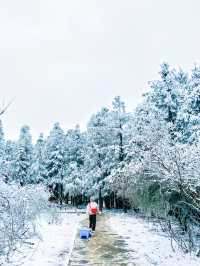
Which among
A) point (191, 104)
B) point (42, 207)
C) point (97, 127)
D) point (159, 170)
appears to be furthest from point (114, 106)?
point (159, 170)

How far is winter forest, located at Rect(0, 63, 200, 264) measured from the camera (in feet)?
46.2

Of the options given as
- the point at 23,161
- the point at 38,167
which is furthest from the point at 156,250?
→ the point at 38,167

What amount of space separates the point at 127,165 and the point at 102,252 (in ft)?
30.7

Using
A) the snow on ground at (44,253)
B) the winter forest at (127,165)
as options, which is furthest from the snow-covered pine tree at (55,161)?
the snow on ground at (44,253)

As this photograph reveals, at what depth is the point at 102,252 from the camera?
14344mm

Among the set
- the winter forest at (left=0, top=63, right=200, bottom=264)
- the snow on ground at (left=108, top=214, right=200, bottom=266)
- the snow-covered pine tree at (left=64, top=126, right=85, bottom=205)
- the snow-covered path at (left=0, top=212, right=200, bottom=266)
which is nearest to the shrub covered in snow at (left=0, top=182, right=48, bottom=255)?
the winter forest at (left=0, top=63, right=200, bottom=264)

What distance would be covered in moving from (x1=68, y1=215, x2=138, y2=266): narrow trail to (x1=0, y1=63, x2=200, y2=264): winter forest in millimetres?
1769

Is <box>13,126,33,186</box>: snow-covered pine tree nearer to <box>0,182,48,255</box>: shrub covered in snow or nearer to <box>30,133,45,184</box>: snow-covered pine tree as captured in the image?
<box>30,133,45,184</box>: snow-covered pine tree

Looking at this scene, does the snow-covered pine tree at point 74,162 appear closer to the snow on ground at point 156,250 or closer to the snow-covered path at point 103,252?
the snow on ground at point 156,250

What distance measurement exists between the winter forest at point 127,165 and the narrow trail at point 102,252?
1769 mm

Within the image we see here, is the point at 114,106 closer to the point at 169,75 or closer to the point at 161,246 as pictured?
the point at 169,75

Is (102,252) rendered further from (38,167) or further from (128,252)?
(38,167)

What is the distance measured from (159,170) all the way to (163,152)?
73cm

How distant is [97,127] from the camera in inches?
2019
